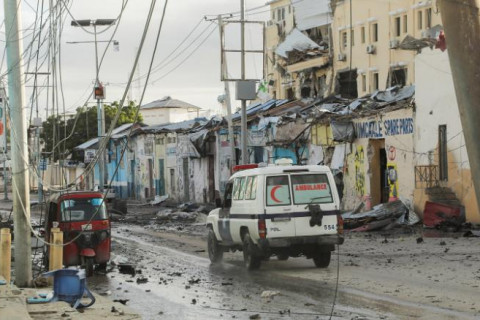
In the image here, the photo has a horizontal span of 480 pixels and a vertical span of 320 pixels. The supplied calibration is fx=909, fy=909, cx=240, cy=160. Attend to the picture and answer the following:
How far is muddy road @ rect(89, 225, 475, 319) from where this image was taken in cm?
1327

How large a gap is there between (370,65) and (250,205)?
127ft

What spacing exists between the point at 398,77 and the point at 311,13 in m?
11.8

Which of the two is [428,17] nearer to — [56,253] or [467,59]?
[56,253]

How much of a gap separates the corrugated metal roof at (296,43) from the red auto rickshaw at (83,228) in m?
42.9

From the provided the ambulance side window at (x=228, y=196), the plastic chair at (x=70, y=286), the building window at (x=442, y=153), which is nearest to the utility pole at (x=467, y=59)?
the plastic chair at (x=70, y=286)

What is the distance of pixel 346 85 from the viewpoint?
60.6 metres

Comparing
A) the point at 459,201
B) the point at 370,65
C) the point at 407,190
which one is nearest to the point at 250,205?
the point at 459,201

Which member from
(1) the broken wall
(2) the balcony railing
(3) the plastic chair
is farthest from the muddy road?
(1) the broken wall

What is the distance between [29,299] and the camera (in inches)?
538

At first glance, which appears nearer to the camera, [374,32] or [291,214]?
[291,214]

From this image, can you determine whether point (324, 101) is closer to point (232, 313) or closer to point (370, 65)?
point (370, 65)

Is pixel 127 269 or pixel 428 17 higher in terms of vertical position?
pixel 428 17

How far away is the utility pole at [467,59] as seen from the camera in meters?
5.96

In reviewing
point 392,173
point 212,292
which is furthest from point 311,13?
point 212,292
